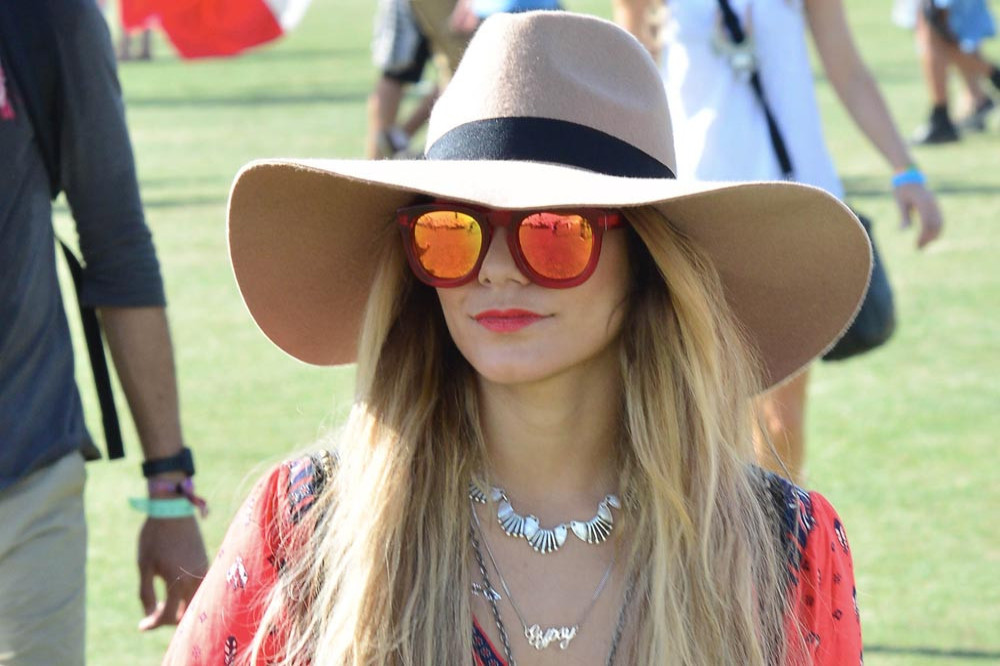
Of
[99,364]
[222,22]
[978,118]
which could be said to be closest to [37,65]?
[99,364]

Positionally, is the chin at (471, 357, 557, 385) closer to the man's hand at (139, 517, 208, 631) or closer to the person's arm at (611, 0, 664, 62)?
the man's hand at (139, 517, 208, 631)

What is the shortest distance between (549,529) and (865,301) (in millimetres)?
2206

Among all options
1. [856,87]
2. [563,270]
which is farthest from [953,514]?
[563,270]

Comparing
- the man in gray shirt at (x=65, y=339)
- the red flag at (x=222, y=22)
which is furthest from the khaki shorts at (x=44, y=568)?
the red flag at (x=222, y=22)

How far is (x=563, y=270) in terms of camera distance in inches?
89.6

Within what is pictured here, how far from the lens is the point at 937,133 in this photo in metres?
13.3

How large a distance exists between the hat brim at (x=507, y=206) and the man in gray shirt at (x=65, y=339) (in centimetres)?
56

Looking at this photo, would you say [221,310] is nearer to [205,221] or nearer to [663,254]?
[205,221]

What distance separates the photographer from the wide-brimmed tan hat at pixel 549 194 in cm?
227

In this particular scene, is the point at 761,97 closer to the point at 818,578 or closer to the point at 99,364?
the point at 99,364

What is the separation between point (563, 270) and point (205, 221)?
9020 mm

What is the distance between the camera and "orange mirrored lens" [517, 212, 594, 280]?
226 centimetres

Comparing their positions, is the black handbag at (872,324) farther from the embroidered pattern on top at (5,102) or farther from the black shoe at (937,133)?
the black shoe at (937,133)

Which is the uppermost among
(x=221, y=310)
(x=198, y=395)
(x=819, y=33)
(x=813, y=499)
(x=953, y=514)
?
(x=813, y=499)
